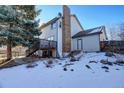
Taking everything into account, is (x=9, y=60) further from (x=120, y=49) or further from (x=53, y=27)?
(x=120, y=49)

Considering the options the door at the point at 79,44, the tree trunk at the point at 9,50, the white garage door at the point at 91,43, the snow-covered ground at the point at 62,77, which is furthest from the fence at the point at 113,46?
the tree trunk at the point at 9,50

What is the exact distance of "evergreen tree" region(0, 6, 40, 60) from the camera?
189 inches

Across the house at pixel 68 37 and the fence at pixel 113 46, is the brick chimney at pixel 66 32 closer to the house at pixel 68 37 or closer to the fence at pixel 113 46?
the house at pixel 68 37

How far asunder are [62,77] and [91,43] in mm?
3475

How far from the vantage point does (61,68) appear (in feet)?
15.0

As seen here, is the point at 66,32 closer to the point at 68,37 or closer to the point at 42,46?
the point at 68,37

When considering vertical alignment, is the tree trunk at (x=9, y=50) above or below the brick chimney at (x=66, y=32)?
below

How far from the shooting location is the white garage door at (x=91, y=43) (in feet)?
22.8

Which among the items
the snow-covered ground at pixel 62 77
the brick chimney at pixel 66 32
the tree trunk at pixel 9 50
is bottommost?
the snow-covered ground at pixel 62 77

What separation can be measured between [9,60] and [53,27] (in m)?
2.97

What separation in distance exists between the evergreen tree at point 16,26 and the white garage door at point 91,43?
2.40 metres

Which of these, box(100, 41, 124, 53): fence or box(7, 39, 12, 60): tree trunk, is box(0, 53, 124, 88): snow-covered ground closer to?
box(7, 39, 12, 60): tree trunk

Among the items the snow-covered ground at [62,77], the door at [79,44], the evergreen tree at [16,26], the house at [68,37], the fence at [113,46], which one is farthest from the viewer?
the door at [79,44]
